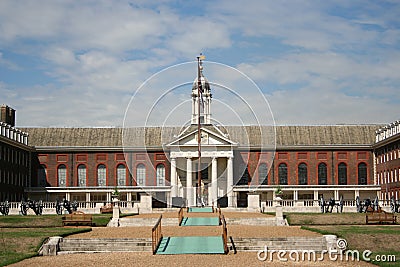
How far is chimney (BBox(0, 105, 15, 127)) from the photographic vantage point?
68000mm

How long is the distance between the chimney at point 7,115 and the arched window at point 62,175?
22.4ft

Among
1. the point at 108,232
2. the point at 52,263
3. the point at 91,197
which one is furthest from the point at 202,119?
the point at 52,263

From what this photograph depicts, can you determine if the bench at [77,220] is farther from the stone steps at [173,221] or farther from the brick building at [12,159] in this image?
the brick building at [12,159]

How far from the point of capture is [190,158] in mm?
69562

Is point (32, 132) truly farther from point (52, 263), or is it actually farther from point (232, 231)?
point (52, 263)

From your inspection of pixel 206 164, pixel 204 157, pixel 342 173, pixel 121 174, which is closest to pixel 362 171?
pixel 342 173

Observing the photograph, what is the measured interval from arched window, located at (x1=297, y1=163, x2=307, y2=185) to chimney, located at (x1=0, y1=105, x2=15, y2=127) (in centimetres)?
3090

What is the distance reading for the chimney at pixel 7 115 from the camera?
68000 mm

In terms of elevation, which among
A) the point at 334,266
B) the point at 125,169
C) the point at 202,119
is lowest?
the point at 334,266

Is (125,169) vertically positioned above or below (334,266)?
above

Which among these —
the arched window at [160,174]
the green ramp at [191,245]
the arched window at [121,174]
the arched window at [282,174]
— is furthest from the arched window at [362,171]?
the green ramp at [191,245]

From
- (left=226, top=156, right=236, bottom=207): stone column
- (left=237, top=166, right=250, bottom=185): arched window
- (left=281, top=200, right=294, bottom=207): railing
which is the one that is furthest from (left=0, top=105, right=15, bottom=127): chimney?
(left=281, top=200, right=294, bottom=207): railing

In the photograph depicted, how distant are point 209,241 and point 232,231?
410cm

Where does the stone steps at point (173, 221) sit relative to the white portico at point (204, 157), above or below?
below
